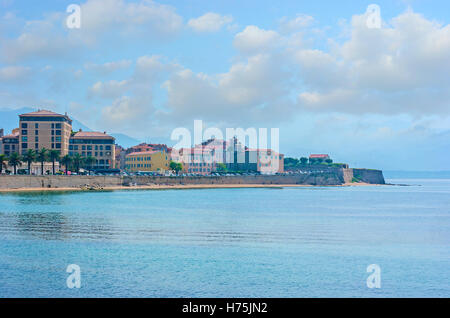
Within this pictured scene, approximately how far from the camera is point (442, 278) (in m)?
24.3

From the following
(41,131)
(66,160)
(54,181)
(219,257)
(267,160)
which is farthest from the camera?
(267,160)

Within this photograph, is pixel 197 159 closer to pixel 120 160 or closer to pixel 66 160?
pixel 120 160

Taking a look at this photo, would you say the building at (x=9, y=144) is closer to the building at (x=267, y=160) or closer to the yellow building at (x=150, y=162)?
the yellow building at (x=150, y=162)

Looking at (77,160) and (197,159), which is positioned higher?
(197,159)

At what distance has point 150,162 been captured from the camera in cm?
15875

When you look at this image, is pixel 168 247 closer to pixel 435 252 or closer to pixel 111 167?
pixel 435 252

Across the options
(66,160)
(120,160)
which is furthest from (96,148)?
(120,160)

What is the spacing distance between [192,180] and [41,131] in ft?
146

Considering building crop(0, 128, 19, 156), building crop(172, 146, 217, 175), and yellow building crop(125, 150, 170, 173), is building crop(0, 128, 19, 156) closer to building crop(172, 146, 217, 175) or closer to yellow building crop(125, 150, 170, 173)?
yellow building crop(125, 150, 170, 173)

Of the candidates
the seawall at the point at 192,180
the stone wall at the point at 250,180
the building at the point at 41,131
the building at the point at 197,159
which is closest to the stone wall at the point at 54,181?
the seawall at the point at 192,180

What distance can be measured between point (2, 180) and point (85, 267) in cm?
8148
